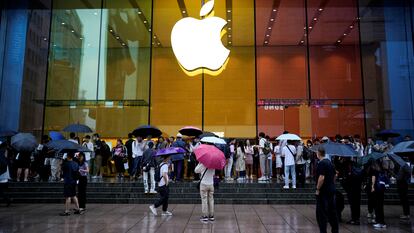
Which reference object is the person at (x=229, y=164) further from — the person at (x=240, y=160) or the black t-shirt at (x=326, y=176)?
the black t-shirt at (x=326, y=176)

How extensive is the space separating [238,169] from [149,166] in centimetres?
489

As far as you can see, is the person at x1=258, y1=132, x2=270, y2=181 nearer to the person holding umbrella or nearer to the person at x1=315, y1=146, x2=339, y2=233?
the person holding umbrella

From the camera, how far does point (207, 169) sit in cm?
909

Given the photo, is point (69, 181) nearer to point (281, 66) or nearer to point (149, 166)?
point (149, 166)

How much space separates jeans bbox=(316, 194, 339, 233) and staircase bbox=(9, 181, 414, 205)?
5.59 metres

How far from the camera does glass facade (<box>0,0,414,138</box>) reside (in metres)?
20.2

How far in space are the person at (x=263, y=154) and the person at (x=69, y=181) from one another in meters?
7.51

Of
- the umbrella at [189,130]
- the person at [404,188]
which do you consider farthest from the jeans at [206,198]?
the umbrella at [189,130]

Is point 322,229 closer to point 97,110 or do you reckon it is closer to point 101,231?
point 101,231

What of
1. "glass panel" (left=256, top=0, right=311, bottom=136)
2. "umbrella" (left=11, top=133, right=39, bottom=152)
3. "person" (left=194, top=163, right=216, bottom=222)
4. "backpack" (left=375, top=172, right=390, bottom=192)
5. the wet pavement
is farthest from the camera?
"glass panel" (left=256, top=0, right=311, bottom=136)

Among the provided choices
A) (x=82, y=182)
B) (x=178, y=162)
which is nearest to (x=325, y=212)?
(x=82, y=182)

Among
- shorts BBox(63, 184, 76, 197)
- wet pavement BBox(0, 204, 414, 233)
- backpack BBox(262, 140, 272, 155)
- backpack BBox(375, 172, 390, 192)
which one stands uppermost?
backpack BBox(262, 140, 272, 155)

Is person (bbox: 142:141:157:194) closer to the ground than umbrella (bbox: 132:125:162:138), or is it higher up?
closer to the ground

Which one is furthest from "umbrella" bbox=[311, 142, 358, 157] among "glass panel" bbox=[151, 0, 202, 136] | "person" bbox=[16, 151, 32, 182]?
"glass panel" bbox=[151, 0, 202, 136]
